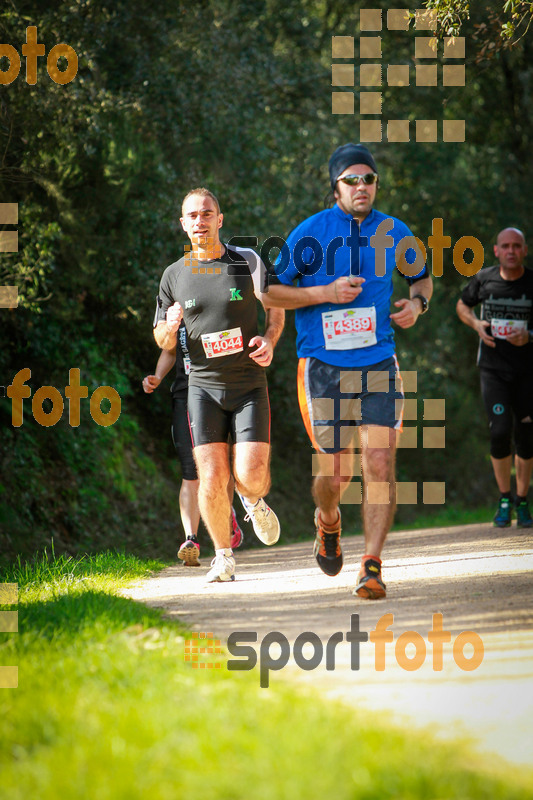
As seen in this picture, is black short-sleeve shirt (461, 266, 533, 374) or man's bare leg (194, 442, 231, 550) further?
black short-sleeve shirt (461, 266, 533, 374)

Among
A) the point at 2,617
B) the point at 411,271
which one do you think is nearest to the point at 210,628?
the point at 2,617

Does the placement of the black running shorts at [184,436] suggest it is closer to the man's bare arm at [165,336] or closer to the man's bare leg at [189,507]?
the man's bare leg at [189,507]

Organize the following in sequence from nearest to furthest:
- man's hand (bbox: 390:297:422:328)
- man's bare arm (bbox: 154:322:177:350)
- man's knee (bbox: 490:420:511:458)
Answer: man's hand (bbox: 390:297:422:328) → man's bare arm (bbox: 154:322:177:350) → man's knee (bbox: 490:420:511:458)

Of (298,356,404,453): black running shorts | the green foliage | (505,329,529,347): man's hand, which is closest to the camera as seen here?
(298,356,404,453): black running shorts

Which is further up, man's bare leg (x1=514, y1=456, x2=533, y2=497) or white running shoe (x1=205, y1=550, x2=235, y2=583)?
man's bare leg (x1=514, y1=456, x2=533, y2=497)

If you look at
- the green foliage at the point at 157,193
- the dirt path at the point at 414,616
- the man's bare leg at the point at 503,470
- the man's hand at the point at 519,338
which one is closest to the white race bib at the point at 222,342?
the dirt path at the point at 414,616

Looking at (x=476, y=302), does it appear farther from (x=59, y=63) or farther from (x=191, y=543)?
(x=59, y=63)

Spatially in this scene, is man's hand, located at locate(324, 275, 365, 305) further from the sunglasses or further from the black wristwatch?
the sunglasses

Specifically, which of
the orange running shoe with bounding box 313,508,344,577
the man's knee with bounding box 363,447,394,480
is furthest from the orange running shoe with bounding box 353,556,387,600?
the orange running shoe with bounding box 313,508,344,577

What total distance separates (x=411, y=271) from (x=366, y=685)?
3.13m

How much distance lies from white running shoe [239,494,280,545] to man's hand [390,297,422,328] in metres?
1.95

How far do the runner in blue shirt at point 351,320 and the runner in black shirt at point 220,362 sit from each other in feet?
2.20

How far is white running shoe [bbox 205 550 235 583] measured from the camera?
6645 millimetres

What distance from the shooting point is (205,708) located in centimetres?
313
